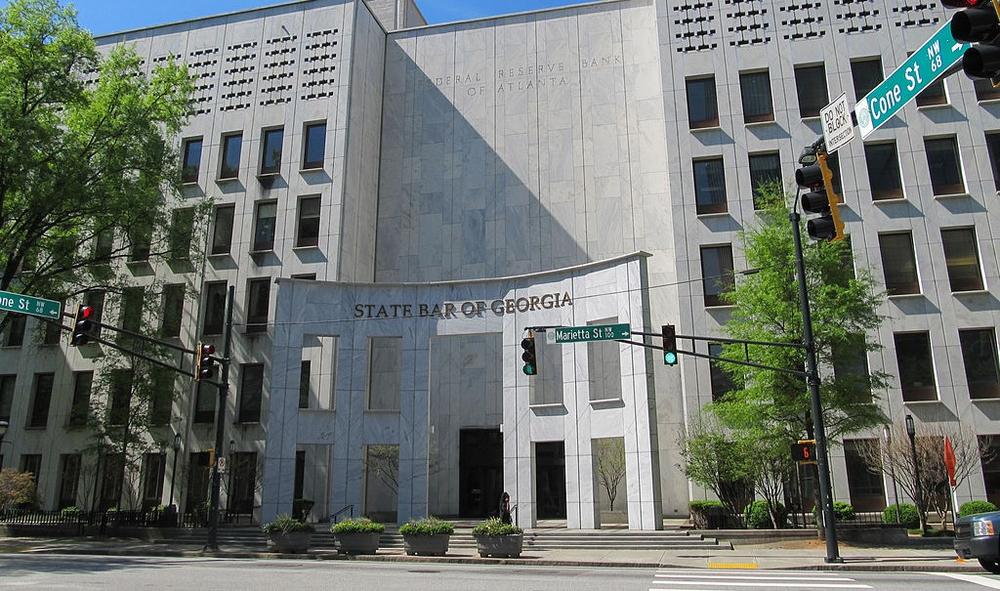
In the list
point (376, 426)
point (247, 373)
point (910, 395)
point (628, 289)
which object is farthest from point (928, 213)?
point (247, 373)

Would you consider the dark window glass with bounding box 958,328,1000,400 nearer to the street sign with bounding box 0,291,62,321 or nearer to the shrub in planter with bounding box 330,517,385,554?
the shrub in planter with bounding box 330,517,385,554

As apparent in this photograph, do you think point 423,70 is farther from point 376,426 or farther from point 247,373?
point 376,426

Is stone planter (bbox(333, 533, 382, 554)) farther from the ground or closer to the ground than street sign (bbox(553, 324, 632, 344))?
closer to the ground

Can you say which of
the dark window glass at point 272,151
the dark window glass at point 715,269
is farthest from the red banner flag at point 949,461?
the dark window glass at point 272,151

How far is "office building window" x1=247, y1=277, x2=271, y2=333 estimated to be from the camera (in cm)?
4030

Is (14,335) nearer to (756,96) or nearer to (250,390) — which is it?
(250,390)

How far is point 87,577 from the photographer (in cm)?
1591

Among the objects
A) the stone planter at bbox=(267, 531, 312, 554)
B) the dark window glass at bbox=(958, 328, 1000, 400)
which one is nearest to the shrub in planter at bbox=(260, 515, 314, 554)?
the stone planter at bbox=(267, 531, 312, 554)

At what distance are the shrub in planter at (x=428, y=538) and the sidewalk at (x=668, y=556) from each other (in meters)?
0.45

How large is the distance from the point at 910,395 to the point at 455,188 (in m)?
27.3

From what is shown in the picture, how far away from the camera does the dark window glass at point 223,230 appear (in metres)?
42.4

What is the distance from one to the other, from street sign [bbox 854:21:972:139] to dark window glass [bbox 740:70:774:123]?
104 feet

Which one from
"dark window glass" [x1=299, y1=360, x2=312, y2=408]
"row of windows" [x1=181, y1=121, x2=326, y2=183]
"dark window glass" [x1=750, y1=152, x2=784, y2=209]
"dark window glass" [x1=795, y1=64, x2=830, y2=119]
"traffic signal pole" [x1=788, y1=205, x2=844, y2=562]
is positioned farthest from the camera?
"row of windows" [x1=181, y1=121, x2=326, y2=183]

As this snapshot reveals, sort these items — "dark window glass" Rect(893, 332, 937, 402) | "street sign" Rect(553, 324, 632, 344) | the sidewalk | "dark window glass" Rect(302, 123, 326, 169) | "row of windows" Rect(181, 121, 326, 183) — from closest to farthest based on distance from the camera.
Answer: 1. the sidewalk
2. "street sign" Rect(553, 324, 632, 344)
3. "dark window glass" Rect(893, 332, 937, 402)
4. "dark window glass" Rect(302, 123, 326, 169)
5. "row of windows" Rect(181, 121, 326, 183)
